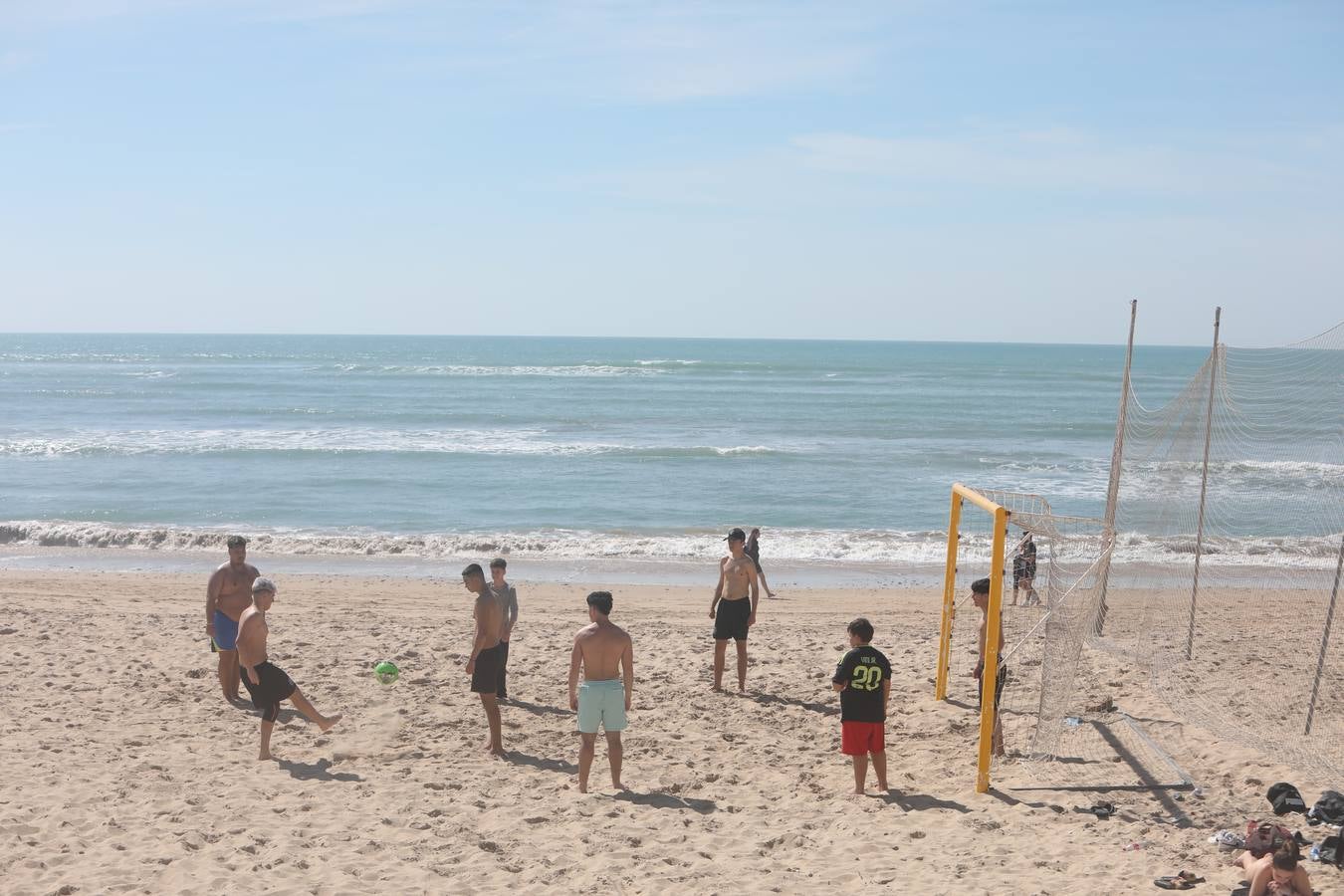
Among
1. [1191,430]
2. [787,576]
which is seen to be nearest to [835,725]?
[1191,430]

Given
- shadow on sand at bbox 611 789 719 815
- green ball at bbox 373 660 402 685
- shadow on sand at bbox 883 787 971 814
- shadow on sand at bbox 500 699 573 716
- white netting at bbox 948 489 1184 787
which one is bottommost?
shadow on sand at bbox 500 699 573 716

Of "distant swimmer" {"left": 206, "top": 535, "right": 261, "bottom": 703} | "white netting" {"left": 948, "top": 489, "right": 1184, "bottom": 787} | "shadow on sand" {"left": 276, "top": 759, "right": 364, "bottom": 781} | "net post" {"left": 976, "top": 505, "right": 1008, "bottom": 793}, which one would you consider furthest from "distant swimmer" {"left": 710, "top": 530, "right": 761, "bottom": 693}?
"distant swimmer" {"left": 206, "top": 535, "right": 261, "bottom": 703}

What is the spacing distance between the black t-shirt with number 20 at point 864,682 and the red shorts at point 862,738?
44 mm

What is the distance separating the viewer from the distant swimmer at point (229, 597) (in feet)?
28.5

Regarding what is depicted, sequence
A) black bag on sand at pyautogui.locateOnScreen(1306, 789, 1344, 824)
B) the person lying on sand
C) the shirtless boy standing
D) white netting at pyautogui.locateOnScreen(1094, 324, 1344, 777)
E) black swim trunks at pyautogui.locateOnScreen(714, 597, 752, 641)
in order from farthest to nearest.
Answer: black swim trunks at pyautogui.locateOnScreen(714, 597, 752, 641)
white netting at pyautogui.locateOnScreen(1094, 324, 1344, 777)
the shirtless boy standing
black bag on sand at pyautogui.locateOnScreen(1306, 789, 1344, 824)
the person lying on sand

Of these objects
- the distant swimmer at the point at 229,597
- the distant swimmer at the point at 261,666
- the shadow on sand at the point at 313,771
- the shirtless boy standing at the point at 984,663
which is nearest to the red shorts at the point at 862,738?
the shirtless boy standing at the point at 984,663

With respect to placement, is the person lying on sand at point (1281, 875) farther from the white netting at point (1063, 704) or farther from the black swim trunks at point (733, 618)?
the black swim trunks at point (733, 618)

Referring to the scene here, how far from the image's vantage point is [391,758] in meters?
7.84

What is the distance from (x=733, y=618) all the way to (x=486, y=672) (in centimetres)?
A: 251

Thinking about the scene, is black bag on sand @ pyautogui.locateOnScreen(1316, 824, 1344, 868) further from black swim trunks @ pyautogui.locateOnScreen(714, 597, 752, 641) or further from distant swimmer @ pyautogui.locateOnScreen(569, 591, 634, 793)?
black swim trunks @ pyautogui.locateOnScreen(714, 597, 752, 641)

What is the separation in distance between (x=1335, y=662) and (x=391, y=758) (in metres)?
8.39

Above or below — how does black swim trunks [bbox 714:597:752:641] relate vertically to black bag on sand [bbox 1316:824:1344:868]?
above

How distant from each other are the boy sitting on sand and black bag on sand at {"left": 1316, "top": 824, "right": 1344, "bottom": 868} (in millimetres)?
2473

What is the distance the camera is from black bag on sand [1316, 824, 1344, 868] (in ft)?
18.8
